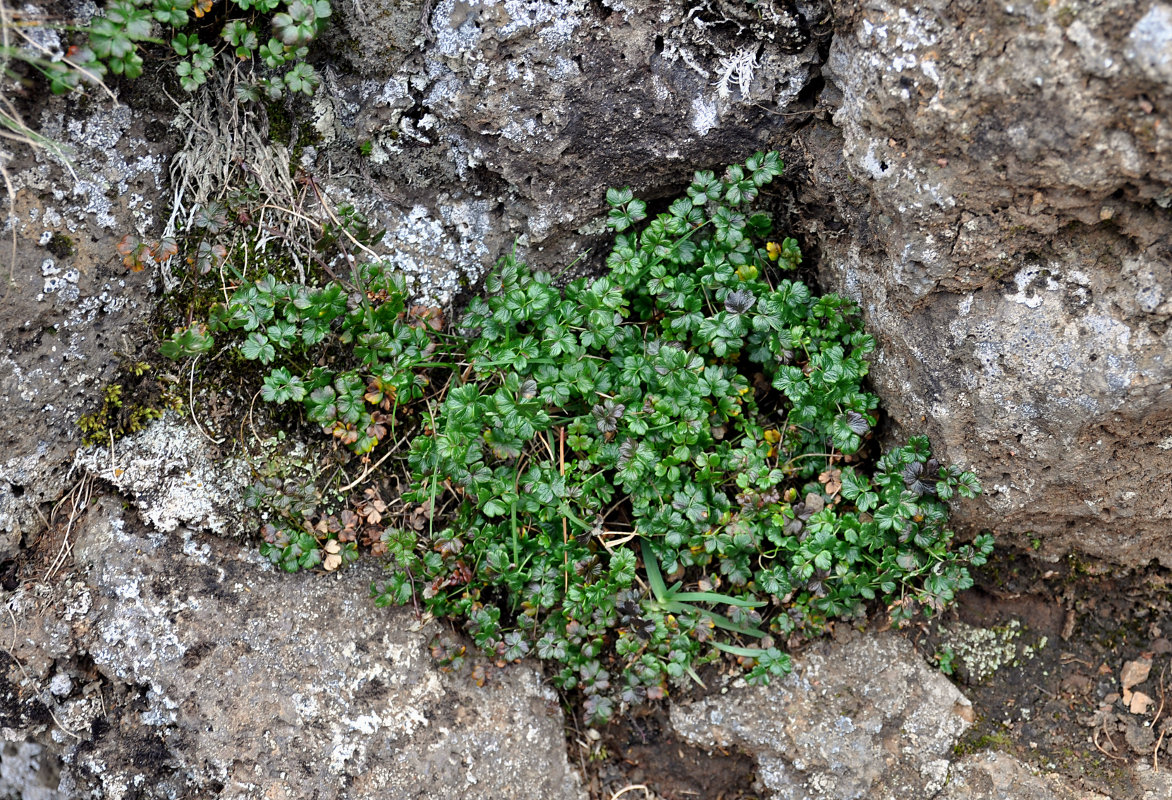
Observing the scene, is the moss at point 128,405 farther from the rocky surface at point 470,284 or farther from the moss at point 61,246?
the moss at point 61,246

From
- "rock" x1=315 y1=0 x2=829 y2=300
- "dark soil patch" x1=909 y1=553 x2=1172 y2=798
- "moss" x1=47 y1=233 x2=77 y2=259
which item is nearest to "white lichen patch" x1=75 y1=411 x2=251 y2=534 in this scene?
"moss" x1=47 y1=233 x2=77 y2=259

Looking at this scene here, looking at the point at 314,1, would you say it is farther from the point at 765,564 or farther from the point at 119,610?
the point at 765,564

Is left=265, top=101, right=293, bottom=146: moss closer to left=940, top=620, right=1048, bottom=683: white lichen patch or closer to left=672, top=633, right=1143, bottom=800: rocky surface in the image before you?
left=672, top=633, right=1143, bottom=800: rocky surface

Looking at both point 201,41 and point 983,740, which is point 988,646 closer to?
point 983,740

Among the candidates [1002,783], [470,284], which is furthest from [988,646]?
[470,284]

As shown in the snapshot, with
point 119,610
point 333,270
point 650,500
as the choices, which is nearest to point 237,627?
point 119,610
